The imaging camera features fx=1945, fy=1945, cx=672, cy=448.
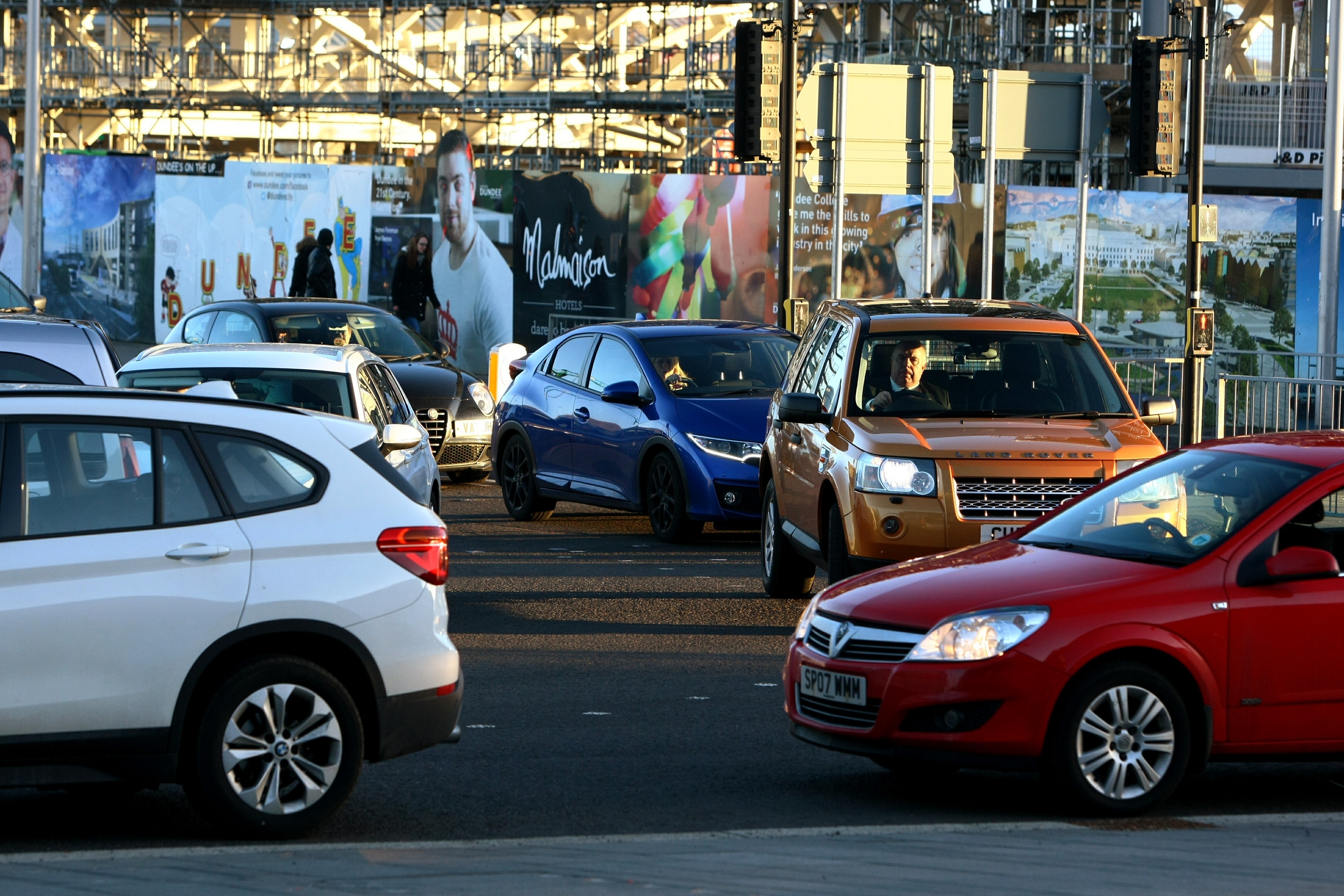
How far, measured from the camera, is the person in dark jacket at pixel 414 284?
29.5m

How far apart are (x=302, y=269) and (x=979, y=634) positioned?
73.5ft

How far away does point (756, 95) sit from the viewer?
21.4m

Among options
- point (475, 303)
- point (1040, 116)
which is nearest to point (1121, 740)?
point (1040, 116)

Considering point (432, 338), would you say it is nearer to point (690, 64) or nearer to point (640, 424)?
point (640, 424)

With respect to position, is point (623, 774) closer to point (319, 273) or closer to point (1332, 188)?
point (1332, 188)

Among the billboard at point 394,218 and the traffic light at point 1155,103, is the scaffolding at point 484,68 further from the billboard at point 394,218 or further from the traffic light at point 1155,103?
the traffic light at point 1155,103

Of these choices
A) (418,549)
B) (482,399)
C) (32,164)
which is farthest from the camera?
(32,164)

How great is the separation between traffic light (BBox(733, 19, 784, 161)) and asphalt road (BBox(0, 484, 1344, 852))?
10.5 m

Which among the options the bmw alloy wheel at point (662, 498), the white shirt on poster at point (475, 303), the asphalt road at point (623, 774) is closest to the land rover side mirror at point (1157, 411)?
the asphalt road at point (623, 774)

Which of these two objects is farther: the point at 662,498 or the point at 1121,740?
the point at 662,498

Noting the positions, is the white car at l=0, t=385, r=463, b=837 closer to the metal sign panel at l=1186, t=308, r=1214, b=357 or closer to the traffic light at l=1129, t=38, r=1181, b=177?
the metal sign panel at l=1186, t=308, r=1214, b=357

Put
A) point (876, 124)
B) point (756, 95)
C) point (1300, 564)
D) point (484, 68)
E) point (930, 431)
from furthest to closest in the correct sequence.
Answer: point (484, 68)
point (756, 95)
point (876, 124)
point (930, 431)
point (1300, 564)

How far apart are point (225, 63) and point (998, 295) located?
2896 cm

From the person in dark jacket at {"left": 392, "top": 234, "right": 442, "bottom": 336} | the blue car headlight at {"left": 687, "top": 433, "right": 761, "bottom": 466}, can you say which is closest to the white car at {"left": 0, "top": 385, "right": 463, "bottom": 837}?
the blue car headlight at {"left": 687, "top": 433, "right": 761, "bottom": 466}
